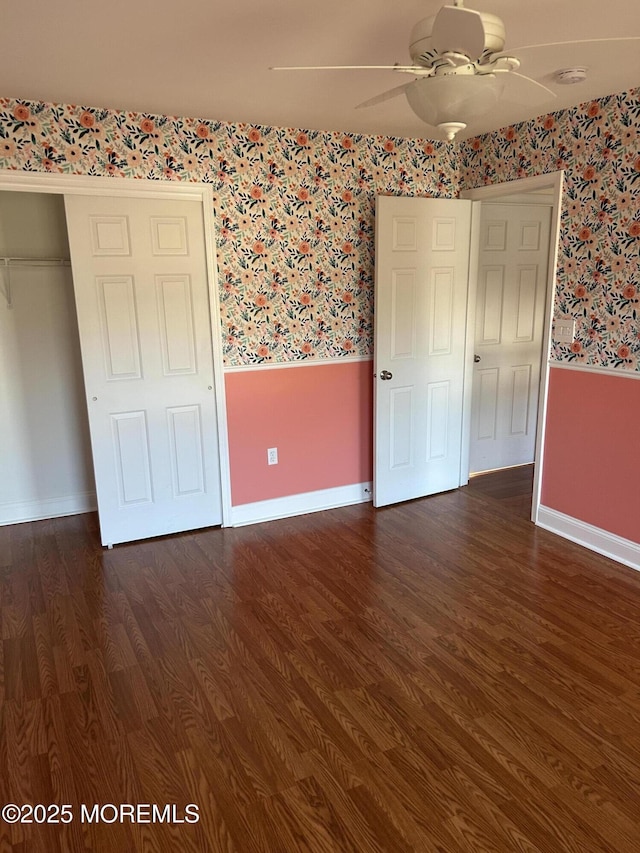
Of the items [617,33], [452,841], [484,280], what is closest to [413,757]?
[452,841]

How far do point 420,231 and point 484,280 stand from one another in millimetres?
864

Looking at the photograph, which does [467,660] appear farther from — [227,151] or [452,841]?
[227,151]

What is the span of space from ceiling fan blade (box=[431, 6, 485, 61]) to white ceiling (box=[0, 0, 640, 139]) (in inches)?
9.4

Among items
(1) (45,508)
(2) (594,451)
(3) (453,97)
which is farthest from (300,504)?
(3) (453,97)

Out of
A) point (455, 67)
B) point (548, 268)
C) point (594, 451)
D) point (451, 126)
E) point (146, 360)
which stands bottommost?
point (594, 451)

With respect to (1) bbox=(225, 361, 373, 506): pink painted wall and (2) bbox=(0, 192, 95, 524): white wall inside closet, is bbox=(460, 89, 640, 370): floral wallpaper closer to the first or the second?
(1) bbox=(225, 361, 373, 506): pink painted wall

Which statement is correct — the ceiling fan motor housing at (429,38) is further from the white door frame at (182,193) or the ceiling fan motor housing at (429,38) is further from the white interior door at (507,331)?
the white interior door at (507,331)

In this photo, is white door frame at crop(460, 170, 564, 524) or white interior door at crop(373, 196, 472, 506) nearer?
white door frame at crop(460, 170, 564, 524)

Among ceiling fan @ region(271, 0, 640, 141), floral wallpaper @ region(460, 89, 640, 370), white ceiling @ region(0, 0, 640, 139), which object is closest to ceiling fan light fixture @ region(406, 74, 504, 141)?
ceiling fan @ region(271, 0, 640, 141)

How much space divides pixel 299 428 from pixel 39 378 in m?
1.78

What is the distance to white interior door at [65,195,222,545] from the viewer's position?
335cm

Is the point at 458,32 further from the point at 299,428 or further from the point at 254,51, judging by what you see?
the point at 299,428

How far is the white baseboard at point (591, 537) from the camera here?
3.31 meters

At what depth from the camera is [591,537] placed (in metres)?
3.53
